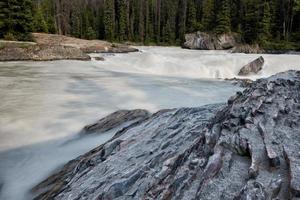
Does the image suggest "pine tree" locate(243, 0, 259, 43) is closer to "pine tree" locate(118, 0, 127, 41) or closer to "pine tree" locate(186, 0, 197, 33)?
"pine tree" locate(186, 0, 197, 33)

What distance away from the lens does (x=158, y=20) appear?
203 ft

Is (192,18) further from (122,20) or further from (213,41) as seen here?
(213,41)

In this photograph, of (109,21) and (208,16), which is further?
(109,21)

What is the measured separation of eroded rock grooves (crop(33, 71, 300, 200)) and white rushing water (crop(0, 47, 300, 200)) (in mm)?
1368

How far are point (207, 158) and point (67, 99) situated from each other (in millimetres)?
9380

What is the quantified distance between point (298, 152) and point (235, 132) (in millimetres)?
825

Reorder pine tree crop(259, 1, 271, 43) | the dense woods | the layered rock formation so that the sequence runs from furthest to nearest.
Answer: pine tree crop(259, 1, 271, 43) < the dense woods < the layered rock formation

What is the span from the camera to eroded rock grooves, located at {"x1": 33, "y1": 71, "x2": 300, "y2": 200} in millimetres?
3801

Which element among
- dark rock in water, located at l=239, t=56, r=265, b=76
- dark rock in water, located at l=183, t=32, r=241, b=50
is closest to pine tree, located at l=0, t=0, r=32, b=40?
dark rock in water, located at l=239, t=56, r=265, b=76

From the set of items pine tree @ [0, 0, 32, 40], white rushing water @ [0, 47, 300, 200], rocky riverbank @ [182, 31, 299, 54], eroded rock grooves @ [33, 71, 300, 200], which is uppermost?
pine tree @ [0, 0, 32, 40]

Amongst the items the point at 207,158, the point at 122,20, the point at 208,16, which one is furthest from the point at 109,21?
the point at 207,158

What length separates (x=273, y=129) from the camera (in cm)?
478

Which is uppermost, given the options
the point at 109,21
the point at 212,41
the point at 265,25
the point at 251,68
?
the point at 109,21

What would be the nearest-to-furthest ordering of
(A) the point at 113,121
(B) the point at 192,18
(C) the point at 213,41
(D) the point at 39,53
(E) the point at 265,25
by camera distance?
(A) the point at 113,121 < (D) the point at 39,53 < (E) the point at 265,25 < (C) the point at 213,41 < (B) the point at 192,18
